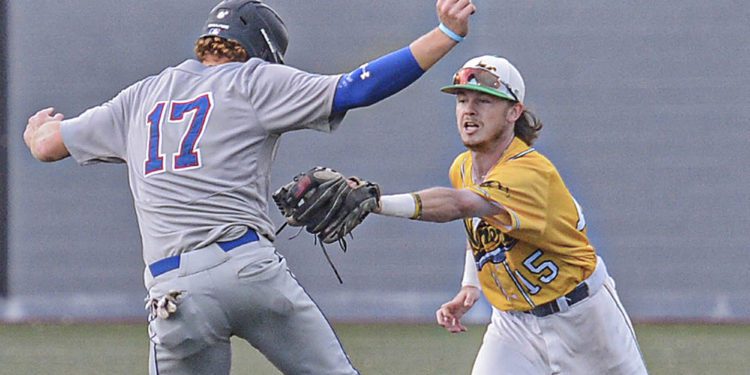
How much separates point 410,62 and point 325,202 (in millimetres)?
560

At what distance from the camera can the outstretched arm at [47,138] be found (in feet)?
15.8

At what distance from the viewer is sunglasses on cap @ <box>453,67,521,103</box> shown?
5094mm

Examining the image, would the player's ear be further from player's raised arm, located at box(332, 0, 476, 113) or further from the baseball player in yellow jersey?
player's raised arm, located at box(332, 0, 476, 113)

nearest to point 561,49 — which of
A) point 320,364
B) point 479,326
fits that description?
point 479,326

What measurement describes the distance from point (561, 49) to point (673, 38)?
96 cm

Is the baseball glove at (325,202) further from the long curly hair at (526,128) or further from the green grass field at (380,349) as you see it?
the green grass field at (380,349)

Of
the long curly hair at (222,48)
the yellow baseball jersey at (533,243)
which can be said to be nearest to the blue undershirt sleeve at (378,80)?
the long curly hair at (222,48)

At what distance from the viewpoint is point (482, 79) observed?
5.10 meters

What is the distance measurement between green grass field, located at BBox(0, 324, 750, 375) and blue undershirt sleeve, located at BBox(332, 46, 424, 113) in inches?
147

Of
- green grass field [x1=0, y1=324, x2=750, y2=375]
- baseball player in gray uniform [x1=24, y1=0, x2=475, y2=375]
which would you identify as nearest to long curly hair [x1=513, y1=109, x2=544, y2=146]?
baseball player in gray uniform [x1=24, y1=0, x2=475, y2=375]

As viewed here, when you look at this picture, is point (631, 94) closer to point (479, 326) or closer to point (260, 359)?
point (479, 326)

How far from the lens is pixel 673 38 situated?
11.1m

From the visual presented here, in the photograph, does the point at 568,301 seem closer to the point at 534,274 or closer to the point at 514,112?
the point at 534,274

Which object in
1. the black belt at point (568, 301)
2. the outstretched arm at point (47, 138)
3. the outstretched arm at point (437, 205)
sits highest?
the outstretched arm at point (437, 205)
